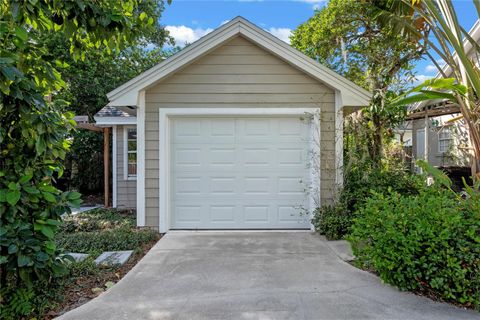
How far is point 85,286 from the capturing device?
3818 mm

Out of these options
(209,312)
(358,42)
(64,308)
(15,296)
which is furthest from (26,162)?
(358,42)

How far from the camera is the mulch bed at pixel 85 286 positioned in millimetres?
3303

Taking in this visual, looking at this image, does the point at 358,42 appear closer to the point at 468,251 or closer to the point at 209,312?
the point at 468,251

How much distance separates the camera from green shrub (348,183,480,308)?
3180 millimetres

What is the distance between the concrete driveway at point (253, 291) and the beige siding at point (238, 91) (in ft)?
6.01

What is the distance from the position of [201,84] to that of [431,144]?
428 inches

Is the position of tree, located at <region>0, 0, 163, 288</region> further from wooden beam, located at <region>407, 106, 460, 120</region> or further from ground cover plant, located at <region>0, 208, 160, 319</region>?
wooden beam, located at <region>407, 106, 460, 120</region>

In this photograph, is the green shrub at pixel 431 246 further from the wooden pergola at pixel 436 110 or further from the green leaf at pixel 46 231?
the wooden pergola at pixel 436 110

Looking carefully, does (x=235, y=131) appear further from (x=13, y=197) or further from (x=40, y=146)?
(x=13, y=197)

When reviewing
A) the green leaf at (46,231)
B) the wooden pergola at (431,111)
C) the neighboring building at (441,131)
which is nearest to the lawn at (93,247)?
the green leaf at (46,231)

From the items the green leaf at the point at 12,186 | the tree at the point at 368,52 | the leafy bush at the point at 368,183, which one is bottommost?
the leafy bush at the point at 368,183

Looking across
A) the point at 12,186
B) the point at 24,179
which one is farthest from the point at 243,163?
the point at 12,186

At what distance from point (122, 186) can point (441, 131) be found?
10.2m

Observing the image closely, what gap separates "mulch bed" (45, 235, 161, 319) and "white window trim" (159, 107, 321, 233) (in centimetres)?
160
